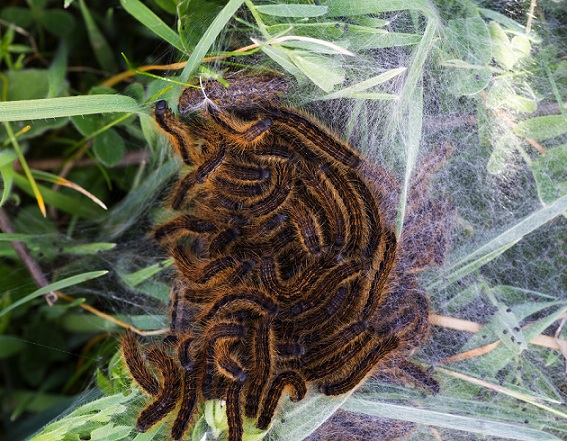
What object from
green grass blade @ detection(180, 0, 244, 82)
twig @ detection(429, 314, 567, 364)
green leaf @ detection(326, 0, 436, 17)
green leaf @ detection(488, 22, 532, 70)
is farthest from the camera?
twig @ detection(429, 314, 567, 364)

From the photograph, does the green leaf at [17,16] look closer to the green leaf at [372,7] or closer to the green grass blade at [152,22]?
the green grass blade at [152,22]

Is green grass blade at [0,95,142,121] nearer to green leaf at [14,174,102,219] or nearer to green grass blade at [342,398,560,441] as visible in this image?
green leaf at [14,174,102,219]

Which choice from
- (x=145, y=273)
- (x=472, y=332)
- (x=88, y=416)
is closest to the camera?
(x=88, y=416)

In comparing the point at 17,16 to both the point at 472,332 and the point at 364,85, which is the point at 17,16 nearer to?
the point at 364,85

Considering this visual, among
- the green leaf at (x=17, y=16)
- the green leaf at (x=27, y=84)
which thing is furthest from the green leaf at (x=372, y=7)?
the green leaf at (x=17, y=16)

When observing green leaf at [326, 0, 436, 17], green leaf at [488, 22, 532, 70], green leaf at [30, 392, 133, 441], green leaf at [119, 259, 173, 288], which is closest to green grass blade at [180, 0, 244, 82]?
green leaf at [326, 0, 436, 17]

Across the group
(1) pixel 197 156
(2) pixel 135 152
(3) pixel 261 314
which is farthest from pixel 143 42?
(3) pixel 261 314

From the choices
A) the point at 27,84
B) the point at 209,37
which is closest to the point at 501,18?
the point at 209,37

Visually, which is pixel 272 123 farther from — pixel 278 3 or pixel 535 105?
pixel 535 105
